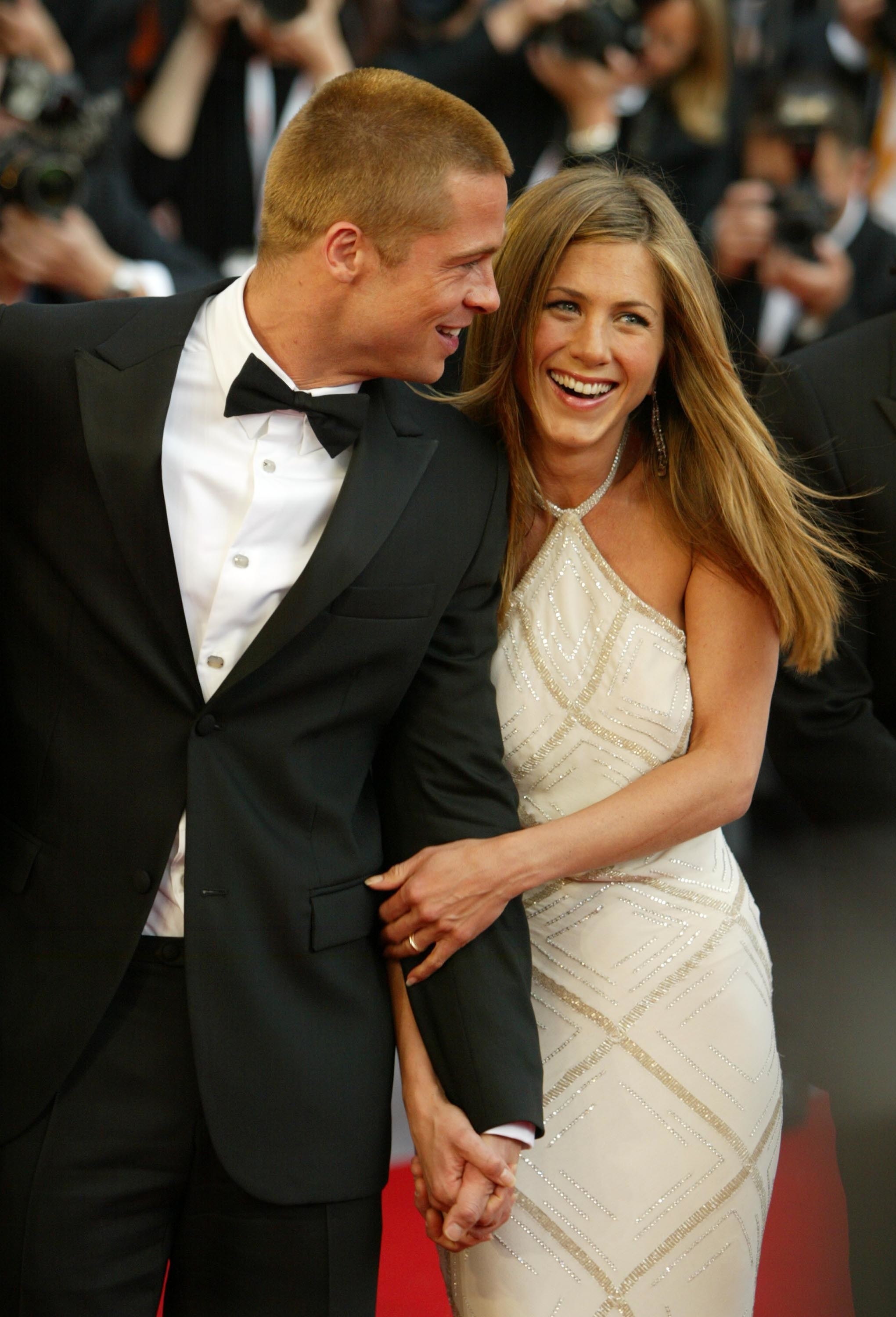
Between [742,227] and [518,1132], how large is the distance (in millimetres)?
2439

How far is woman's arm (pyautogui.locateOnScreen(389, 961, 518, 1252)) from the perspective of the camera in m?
1.57

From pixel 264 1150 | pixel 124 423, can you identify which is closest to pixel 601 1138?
pixel 264 1150

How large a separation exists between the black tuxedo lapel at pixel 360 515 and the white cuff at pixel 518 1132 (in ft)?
1.85

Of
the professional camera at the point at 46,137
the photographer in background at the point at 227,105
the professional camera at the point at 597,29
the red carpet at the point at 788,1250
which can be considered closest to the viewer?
the red carpet at the point at 788,1250

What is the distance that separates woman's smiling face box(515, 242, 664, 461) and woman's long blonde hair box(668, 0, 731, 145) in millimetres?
1816

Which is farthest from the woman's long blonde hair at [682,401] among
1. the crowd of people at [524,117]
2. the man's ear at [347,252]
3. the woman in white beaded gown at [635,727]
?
the crowd of people at [524,117]

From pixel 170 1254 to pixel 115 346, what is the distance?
97 centimetres

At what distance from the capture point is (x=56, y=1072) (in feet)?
4.90

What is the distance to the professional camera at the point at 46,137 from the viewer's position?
9.64 feet

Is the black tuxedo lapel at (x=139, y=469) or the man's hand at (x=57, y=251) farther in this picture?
the man's hand at (x=57, y=251)

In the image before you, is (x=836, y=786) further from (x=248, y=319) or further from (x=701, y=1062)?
(x=248, y=319)

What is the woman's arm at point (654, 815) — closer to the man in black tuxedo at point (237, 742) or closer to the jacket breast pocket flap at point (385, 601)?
the man in black tuxedo at point (237, 742)

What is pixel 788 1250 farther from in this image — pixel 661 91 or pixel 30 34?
pixel 30 34

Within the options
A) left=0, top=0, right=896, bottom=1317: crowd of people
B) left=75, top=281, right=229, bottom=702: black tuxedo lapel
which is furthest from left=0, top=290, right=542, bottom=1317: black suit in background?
left=0, top=0, right=896, bottom=1317: crowd of people
